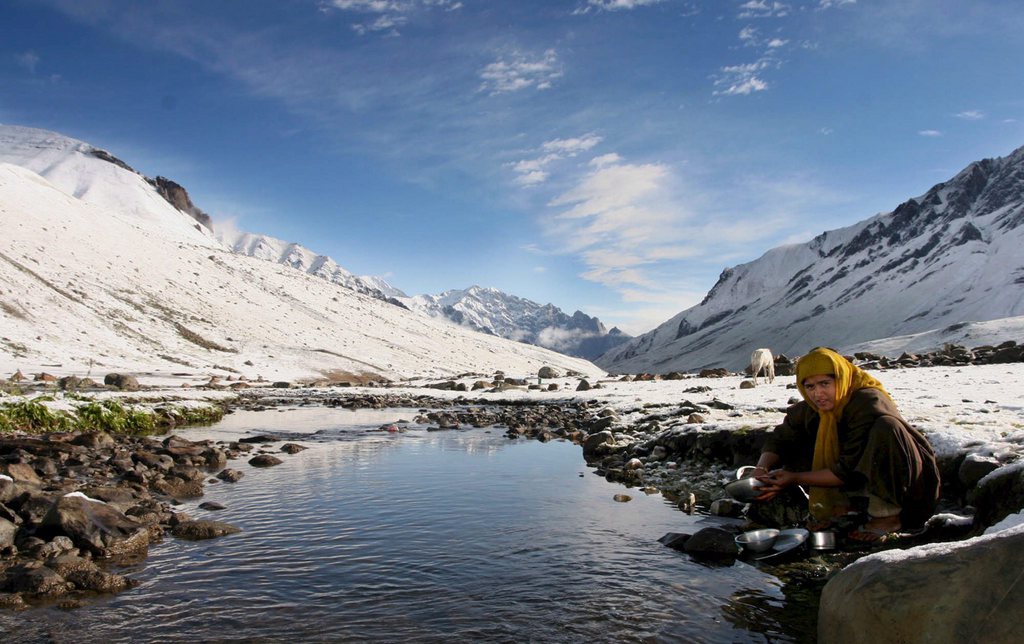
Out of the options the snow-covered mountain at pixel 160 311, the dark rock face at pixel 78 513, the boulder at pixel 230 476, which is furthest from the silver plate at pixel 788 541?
the snow-covered mountain at pixel 160 311

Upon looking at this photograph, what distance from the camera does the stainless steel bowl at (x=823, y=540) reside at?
8.68 metres

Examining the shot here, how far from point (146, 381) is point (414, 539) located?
2449 inches

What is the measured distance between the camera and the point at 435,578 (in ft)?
29.3

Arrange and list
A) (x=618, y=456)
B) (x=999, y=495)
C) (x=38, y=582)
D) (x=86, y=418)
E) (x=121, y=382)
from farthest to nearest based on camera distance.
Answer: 1. (x=121, y=382)
2. (x=86, y=418)
3. (x=618, y=456)
4. (x=999, y=495)
5. (x=38, y=582)

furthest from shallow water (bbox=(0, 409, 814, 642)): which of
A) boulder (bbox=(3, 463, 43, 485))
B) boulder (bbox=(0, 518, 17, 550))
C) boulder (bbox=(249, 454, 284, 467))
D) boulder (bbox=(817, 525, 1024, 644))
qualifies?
boulder (bbox=(3, 463, 43, 485))

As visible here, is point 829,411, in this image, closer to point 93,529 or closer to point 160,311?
point 93,529

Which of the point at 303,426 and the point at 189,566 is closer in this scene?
the point at 189,566

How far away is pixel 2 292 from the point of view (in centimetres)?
8038

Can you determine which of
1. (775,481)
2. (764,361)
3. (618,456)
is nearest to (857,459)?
(775,481)

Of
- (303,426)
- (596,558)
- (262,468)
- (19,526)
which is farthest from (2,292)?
(596,558)

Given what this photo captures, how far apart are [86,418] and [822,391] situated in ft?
98.9

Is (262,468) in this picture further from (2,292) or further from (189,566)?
(2,292)

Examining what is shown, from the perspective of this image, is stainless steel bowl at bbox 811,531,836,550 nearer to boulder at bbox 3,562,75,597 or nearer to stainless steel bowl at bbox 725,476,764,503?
stainless steel bowl at bbox 725,476,764,503

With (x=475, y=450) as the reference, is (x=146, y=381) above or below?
above
